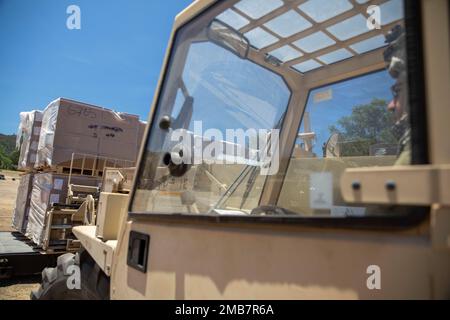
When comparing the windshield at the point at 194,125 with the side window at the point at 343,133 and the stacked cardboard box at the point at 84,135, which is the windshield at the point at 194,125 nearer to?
the side window at the point at 343,133

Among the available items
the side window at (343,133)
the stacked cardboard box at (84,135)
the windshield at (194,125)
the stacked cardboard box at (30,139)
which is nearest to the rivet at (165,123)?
the windshield at (194,125)

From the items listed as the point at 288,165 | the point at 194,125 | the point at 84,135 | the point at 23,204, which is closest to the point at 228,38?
the point at 194,125

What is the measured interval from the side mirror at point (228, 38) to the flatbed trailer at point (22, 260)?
5228 mm

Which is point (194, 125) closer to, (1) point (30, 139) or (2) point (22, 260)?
(2) point (22, 260)

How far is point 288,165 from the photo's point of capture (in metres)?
2.37

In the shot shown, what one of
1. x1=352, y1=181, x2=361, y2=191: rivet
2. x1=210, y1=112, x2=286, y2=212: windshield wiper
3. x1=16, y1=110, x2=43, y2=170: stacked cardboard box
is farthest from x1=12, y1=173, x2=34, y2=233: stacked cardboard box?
x1=352, y1=181, x2=361, y2=191: rivet

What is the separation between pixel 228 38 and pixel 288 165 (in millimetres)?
1086

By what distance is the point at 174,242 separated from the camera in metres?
1.29

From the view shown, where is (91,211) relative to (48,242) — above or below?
above

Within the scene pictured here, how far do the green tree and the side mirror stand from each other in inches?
30.4

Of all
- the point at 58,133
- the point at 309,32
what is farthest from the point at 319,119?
the point at 58,133

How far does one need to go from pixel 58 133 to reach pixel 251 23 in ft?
18.9

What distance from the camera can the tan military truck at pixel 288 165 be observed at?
0.75 metres
